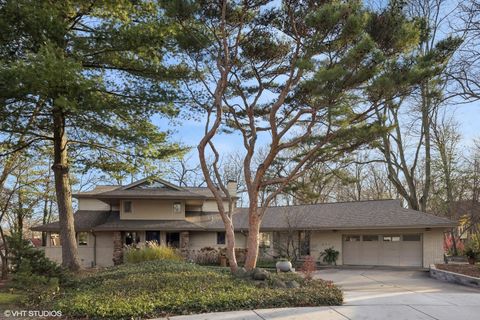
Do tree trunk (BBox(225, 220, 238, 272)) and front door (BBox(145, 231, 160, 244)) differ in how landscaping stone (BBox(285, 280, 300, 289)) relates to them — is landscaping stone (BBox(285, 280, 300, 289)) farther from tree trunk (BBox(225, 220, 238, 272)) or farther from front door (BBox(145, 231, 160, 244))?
front door (BBox(145, 231, 160, 244))

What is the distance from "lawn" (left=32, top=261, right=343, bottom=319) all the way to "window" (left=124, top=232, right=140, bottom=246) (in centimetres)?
1455

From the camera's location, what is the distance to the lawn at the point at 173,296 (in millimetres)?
7496

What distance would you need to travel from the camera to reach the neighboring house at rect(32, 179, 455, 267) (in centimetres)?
2186

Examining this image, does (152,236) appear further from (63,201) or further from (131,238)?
(63,201)

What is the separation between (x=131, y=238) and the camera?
25.4 meters

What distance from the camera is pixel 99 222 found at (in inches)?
1012

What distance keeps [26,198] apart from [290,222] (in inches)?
733

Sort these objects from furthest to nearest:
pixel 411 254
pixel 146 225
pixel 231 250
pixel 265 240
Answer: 1. pixel 265 240
2. pixel 146 225
3. pixel 411 254
4. pixel 231 250

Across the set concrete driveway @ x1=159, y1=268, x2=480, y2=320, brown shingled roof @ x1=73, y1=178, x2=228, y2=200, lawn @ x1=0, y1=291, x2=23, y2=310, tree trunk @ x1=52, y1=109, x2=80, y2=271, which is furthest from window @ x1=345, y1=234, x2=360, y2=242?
lawn @ x1=0, y1=291, x2=23, y2=310

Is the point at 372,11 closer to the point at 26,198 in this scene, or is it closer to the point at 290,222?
the point at 290,222

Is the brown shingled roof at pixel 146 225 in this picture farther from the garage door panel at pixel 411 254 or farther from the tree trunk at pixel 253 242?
the tree trunk at pixel 253 242

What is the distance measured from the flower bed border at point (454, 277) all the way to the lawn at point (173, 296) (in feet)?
23.1

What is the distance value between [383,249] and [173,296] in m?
17.1

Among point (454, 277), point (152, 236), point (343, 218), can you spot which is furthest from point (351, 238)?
point (152, 236)
